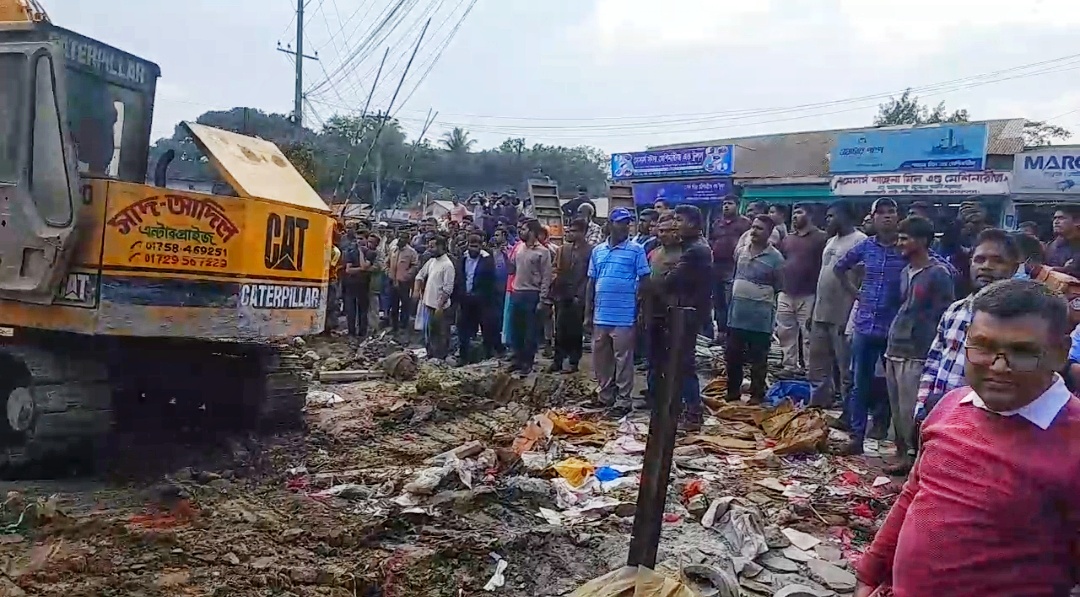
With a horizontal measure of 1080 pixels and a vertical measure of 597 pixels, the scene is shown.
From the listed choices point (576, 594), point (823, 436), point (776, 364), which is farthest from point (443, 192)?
point (576, 594)

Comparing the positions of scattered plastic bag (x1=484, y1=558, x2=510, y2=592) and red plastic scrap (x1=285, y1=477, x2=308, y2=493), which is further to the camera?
red plastic scrap (x1=285, y1=477, x2=308, y2=493)

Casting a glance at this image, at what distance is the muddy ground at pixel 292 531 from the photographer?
14.9 feet

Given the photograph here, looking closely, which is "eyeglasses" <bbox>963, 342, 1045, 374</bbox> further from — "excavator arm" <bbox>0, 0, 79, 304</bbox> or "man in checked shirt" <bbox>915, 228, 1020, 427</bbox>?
"excavator arm" <bbox>0, 0, 79, 304</bbox>

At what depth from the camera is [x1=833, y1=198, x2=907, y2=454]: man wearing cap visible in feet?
22.9

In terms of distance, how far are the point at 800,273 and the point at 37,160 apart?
21.0ft

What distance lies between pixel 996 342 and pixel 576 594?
152 cm

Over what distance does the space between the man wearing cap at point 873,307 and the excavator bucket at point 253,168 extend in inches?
161

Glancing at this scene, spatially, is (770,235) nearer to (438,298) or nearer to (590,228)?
(590,228)

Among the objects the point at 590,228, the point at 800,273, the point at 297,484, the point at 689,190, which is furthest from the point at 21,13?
the point at 689,190

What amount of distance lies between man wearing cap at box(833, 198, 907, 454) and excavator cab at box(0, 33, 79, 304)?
5.44 meters

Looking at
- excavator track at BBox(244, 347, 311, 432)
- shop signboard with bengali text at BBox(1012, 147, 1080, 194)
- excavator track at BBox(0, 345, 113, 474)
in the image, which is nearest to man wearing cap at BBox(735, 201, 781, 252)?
excavator track at BBox(244, 347, 311, 432)

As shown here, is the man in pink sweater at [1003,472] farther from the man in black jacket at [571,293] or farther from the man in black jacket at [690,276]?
the man in black jacket at [571,293]

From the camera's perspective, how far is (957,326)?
4160mm

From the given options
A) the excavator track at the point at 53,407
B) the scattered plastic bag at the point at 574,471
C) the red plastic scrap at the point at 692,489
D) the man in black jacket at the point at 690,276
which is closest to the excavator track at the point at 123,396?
the excavator track at the point at 53,407
